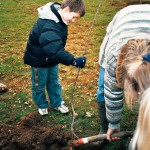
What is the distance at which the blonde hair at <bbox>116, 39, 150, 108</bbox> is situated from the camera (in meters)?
2.11

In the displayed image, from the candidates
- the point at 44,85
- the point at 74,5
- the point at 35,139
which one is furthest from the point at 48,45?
the point at 35,139

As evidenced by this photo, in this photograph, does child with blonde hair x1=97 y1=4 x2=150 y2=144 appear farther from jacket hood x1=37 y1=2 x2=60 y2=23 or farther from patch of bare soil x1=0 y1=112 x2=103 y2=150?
jacket hood x1=37 y1=2 x2=60 y2=23

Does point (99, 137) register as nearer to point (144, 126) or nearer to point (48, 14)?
point (48, 14)

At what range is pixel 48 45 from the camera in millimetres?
3652

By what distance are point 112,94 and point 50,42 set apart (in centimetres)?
116

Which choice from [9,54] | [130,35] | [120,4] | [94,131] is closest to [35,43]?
[94,131]

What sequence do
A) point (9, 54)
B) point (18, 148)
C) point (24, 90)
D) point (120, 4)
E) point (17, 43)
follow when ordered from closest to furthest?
1. point (18, 148)
2. point (24, 90)
3. point (9, 54)
4. point (17, 43)
5. point (120, 4)

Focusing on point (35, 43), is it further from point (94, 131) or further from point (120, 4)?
point (120, 4)

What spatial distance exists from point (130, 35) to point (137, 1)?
9.00 m

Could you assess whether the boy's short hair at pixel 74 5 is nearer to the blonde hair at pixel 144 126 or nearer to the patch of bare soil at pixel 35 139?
the patch of bare soil at pixel 35 139

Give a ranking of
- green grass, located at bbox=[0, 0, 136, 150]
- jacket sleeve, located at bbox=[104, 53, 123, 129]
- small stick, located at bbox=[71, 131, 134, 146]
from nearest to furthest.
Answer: jacket sleeve, located at bbox=[104, 53, 123, 129], small stick, located at bbox=[71, 131, 134, 146], green grass, located at bbox=[0, 0, 136, 150]

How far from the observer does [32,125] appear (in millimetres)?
4035

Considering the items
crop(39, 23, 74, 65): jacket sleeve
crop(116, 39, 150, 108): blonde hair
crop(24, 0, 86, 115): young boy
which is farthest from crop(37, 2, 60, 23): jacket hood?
crop(116, 39, 150, 108): blonde hair

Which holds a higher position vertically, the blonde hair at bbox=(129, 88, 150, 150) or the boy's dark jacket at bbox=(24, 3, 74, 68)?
the blonde hair at bbox=(129, 88, 150, 150)
